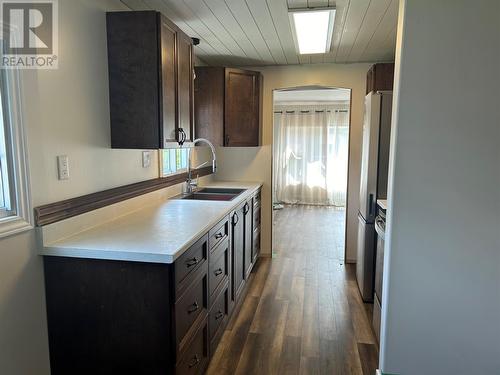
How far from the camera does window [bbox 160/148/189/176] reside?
3.06 m

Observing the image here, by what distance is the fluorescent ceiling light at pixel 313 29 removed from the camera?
2.39 m

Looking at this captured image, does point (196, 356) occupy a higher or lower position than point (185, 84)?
lower

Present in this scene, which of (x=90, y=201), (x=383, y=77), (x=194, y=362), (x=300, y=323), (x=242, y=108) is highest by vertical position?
(x=383, y=77)

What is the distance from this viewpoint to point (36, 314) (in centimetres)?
163

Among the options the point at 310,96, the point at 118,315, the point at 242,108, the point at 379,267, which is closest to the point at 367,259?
the point at 379,267

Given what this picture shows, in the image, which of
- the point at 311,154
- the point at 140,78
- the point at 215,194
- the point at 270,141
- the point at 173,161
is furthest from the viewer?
Answer: the point at 311,154

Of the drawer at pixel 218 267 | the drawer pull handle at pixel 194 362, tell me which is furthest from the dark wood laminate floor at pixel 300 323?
the drawer at pixel 218 267

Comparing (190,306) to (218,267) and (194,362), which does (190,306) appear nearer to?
(194,362)

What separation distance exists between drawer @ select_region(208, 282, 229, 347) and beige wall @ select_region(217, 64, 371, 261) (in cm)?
180

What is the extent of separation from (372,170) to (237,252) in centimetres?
129

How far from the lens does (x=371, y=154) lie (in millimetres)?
2889

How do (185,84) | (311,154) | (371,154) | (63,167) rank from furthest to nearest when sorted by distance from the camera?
(311,154) < (371,154) < (185,84) < (63,167)

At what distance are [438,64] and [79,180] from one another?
1.93 meters

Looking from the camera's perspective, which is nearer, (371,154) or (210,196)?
(371,154)
